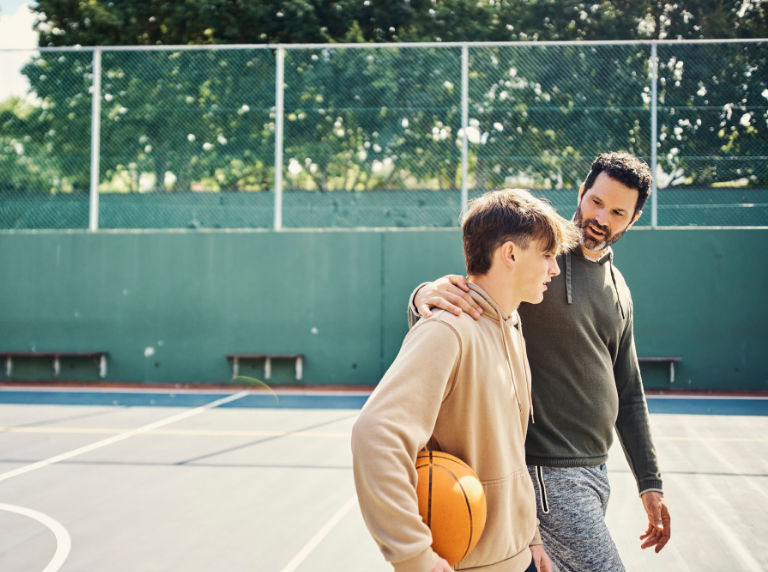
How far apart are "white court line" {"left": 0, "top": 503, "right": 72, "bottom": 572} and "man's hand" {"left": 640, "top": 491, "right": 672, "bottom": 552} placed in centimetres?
307

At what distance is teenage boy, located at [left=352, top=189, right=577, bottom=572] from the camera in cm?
147

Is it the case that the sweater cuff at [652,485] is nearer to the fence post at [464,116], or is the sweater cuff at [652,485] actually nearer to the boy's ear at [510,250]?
the boy's ear at [510,250]

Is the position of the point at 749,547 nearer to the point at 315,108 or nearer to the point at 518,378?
the point at 518,378

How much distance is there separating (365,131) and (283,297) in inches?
118

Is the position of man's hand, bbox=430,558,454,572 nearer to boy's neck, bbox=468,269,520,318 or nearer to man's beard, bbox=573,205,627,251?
boy's neck, bbox=468,269,520,318

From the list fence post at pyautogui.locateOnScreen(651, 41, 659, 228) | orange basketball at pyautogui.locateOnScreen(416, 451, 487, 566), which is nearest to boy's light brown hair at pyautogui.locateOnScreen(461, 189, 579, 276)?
orange basketball at pyautogui.locateOnScreen(416, 451, 487, 566)

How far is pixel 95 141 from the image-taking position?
39.5ft

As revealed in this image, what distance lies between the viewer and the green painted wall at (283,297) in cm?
1110

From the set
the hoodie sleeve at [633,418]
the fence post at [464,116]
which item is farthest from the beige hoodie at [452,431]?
the fence post at [464,116]

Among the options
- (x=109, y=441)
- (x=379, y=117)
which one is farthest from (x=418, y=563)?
(x=379, y=117)

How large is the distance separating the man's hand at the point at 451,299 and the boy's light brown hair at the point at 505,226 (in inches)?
2.3

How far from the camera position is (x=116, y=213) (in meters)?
12.1

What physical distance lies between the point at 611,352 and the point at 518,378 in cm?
77

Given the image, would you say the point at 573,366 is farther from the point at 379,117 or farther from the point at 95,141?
the point at 95,141
